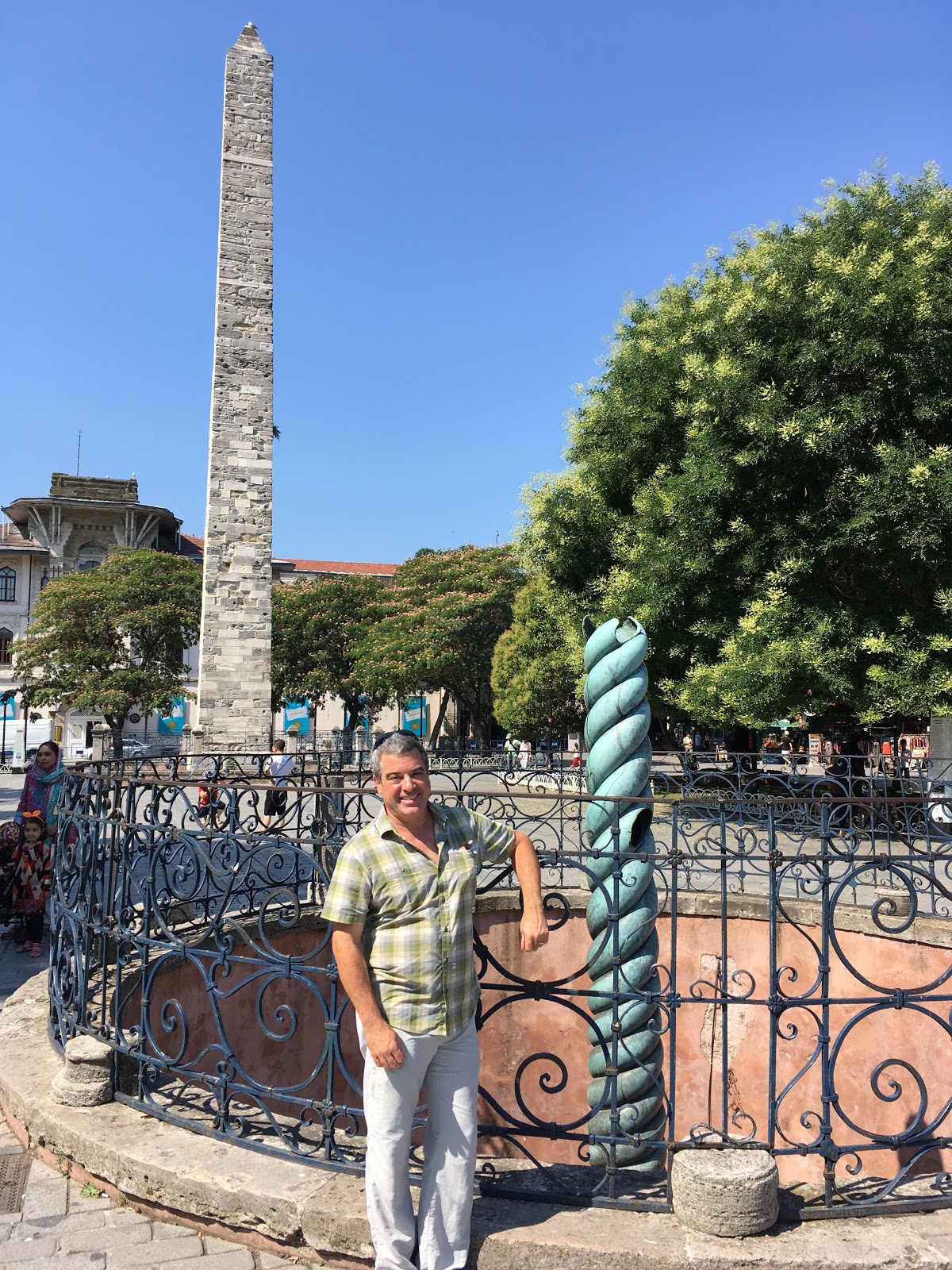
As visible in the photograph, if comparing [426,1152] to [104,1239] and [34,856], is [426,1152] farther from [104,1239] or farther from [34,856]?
[34,856]

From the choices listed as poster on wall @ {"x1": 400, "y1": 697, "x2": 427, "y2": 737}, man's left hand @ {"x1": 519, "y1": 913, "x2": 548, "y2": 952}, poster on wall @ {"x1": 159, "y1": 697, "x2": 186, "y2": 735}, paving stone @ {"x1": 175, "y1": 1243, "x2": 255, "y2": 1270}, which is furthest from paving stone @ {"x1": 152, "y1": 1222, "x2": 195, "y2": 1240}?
poster on wall @ {"x1": 400, "y1": 697, "x2": 427, "y2": 737}

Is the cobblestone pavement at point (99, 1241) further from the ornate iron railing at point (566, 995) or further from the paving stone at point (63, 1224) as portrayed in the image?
the ornate iron railing at point (566, 995)

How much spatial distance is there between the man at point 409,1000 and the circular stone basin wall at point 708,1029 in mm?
2916

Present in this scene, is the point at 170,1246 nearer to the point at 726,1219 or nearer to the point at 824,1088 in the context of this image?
the point at 726,1219

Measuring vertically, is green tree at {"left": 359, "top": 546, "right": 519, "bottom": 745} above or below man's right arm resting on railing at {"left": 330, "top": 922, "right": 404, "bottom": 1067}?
above

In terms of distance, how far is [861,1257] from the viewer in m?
2.57

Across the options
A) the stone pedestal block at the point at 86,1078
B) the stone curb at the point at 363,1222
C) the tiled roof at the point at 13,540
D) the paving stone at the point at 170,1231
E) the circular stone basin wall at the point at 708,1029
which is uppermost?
the tiled roof at the point at 13,540

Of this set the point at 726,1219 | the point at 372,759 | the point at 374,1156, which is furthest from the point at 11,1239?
the point at 726,1219

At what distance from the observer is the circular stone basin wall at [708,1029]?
589cm

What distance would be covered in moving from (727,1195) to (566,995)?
76cm

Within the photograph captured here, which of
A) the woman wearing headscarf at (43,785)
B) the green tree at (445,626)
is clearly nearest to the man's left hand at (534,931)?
the woman wearing headscarf at (43,785)

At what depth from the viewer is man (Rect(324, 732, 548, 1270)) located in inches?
98.0

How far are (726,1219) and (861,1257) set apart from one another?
1.22 ft

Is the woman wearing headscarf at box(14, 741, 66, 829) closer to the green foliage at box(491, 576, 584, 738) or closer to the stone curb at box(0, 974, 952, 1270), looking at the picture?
the stone curb at box(0, 974, 952, 1270)
